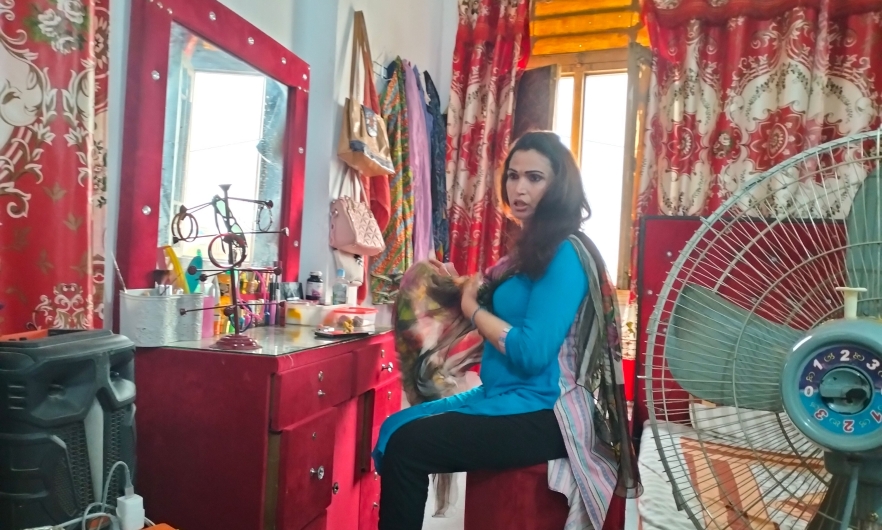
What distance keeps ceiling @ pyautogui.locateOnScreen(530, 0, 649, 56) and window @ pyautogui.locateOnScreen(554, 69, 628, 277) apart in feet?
0.49

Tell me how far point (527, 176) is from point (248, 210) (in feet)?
2.88

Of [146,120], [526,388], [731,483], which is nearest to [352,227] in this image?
[146,120]

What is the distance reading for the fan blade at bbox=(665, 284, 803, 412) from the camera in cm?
74

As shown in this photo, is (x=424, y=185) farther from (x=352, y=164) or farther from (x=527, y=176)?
(x=527, y=176)

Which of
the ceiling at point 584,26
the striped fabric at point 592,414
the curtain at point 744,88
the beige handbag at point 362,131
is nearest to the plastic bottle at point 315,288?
the beige handbag at point 362,131

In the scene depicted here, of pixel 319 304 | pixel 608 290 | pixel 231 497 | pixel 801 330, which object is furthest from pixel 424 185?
pixel 801 330

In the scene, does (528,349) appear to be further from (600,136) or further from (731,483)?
(600,136)

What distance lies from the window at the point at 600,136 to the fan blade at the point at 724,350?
6.20 feet

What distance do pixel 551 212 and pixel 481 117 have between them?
1.64 m

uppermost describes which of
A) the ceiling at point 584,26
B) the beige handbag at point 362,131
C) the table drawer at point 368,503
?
the ceiling at point 584,26

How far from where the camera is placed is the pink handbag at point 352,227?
2.01 m

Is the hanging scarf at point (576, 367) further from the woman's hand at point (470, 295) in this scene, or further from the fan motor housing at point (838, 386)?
the fan motor housing at point (838, 386)

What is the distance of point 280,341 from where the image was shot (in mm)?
1376

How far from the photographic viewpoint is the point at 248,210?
1.75 m
